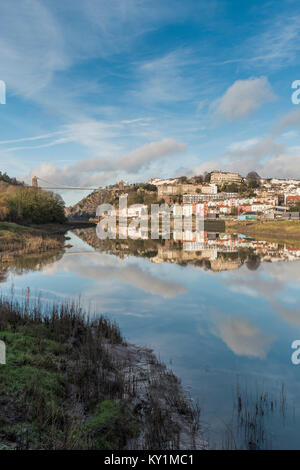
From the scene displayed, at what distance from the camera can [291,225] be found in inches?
2010

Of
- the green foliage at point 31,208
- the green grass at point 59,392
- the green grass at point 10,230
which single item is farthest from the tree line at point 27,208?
the green grass at point 59,392

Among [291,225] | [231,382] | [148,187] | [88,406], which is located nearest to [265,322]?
[231,382]

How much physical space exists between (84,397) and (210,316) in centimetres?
675

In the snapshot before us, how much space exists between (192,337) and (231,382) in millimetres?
2687

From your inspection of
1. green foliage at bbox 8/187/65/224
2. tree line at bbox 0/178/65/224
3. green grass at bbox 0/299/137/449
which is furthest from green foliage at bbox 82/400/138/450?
green foliage at bbox 8/187/65/224

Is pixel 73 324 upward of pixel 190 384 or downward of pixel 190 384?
upward

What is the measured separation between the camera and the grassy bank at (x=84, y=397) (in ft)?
13.6

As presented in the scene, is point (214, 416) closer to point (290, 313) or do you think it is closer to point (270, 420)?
point (270, 420)

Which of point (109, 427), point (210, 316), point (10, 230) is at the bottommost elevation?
point (210, 316)

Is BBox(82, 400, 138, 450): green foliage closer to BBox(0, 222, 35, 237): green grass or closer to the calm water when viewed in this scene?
the calm water

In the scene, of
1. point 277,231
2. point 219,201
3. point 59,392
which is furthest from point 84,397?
point 219,201

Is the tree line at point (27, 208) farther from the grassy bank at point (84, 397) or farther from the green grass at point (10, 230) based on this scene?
the grassy bank at point (84, 397)

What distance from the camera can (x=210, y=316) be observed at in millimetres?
11227

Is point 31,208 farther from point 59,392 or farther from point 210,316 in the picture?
point 59,392
